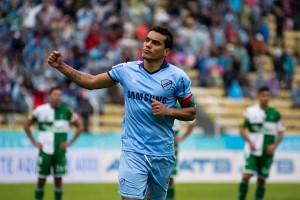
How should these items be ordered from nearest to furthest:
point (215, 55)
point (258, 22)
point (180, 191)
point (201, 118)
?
point (180, 191)
point (201, 118)
point (215, 55)
point (258, 22)

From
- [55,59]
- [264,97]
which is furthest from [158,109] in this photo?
[264,97]

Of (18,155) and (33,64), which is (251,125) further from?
(33,64)

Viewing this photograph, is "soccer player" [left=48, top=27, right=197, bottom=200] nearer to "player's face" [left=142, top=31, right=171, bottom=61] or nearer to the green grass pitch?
"player's face" [left=142, top=31, right=171, bottom=61]

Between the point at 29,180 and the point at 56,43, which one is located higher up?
the point at 56,43

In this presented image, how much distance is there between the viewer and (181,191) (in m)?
19.7

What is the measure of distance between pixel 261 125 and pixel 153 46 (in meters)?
7.51

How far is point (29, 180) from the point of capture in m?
20.5

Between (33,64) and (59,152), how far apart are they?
29.4ft

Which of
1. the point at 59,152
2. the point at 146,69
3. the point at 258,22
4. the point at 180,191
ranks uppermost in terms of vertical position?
the point at 258,22

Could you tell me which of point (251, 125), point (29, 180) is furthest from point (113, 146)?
point (251, 125)

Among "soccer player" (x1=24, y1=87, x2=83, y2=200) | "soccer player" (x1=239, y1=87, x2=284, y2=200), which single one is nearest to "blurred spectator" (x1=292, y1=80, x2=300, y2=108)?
"soccer player" (x1=239, y1=87, x2=284, y2=200)

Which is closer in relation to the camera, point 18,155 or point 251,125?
point 251,125

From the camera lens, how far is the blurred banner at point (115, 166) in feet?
67.3

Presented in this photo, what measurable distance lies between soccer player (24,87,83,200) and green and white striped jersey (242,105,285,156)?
3.69 m
